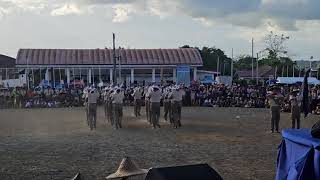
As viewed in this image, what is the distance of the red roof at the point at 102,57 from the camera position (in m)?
55.1

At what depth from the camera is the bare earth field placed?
12.8m

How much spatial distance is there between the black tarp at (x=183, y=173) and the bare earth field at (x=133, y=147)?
671 cm

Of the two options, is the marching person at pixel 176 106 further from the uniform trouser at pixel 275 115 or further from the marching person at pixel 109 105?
the uniform trouser at pixel 275 115

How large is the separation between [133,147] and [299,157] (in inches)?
429

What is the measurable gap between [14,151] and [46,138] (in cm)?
375

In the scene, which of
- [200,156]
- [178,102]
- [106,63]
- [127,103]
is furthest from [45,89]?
[200,156]

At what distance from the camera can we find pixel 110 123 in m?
25.8

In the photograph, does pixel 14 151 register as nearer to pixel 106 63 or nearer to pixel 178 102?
pixel 178 102

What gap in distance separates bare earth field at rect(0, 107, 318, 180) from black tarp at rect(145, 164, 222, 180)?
6710 millimetres

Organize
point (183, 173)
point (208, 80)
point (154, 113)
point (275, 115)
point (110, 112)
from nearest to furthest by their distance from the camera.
A: point (183, 173) → point (275, 115) → point (154, 113) → point (110, 112) → point (208, 80)

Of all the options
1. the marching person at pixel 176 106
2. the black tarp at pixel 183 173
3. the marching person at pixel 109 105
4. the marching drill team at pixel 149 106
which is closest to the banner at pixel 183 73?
the marching person at pixel 109 105

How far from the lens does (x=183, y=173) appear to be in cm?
500

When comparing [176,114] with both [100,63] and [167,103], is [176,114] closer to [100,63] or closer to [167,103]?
[167,103]

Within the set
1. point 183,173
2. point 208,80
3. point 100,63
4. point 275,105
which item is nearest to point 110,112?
point 275,105
